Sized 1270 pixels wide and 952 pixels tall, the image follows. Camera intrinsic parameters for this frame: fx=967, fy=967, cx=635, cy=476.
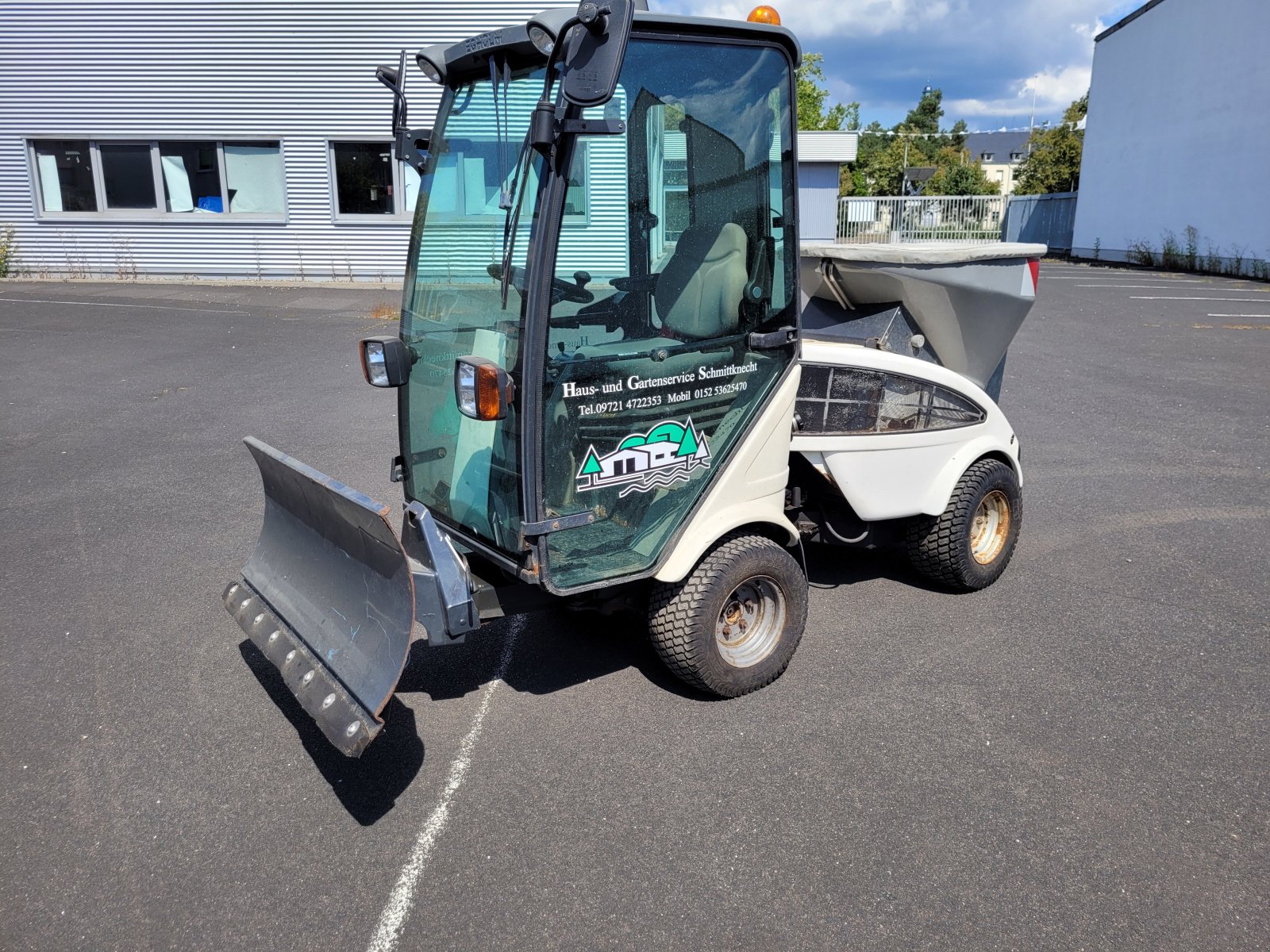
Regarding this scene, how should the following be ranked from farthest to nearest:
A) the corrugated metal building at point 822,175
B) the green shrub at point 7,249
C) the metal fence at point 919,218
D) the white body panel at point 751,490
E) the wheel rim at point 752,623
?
the metal fence at point 919,218 → the corrugated metal building at point 822,175 → the green shrub at point 7,249 → the wheel rim at point 752,623 → the white body panel at point 751,490

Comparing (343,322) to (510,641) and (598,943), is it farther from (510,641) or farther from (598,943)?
(598,943)

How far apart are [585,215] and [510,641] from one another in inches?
88.5

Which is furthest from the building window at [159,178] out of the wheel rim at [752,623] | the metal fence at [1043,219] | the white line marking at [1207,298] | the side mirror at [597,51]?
the metal fence at [1043,219]

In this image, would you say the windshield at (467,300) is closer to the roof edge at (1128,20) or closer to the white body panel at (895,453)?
the white body panel at (895,453)

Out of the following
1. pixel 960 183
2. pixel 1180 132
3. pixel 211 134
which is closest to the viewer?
pixel 211 134

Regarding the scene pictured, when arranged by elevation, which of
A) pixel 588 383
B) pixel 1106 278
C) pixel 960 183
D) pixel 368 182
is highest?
pixel 960 183

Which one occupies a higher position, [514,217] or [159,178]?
[159,178]

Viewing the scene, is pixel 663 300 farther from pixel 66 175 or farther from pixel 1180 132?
pixel 1180 132

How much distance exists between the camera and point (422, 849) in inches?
128

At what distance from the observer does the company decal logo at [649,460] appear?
366cm

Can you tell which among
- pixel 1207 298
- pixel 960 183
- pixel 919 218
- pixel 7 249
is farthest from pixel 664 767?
pixel 960 183

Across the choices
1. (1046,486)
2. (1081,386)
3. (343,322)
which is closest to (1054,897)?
(1046,486)

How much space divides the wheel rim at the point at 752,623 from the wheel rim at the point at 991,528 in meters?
1.63

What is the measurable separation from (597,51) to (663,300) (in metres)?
0.97
